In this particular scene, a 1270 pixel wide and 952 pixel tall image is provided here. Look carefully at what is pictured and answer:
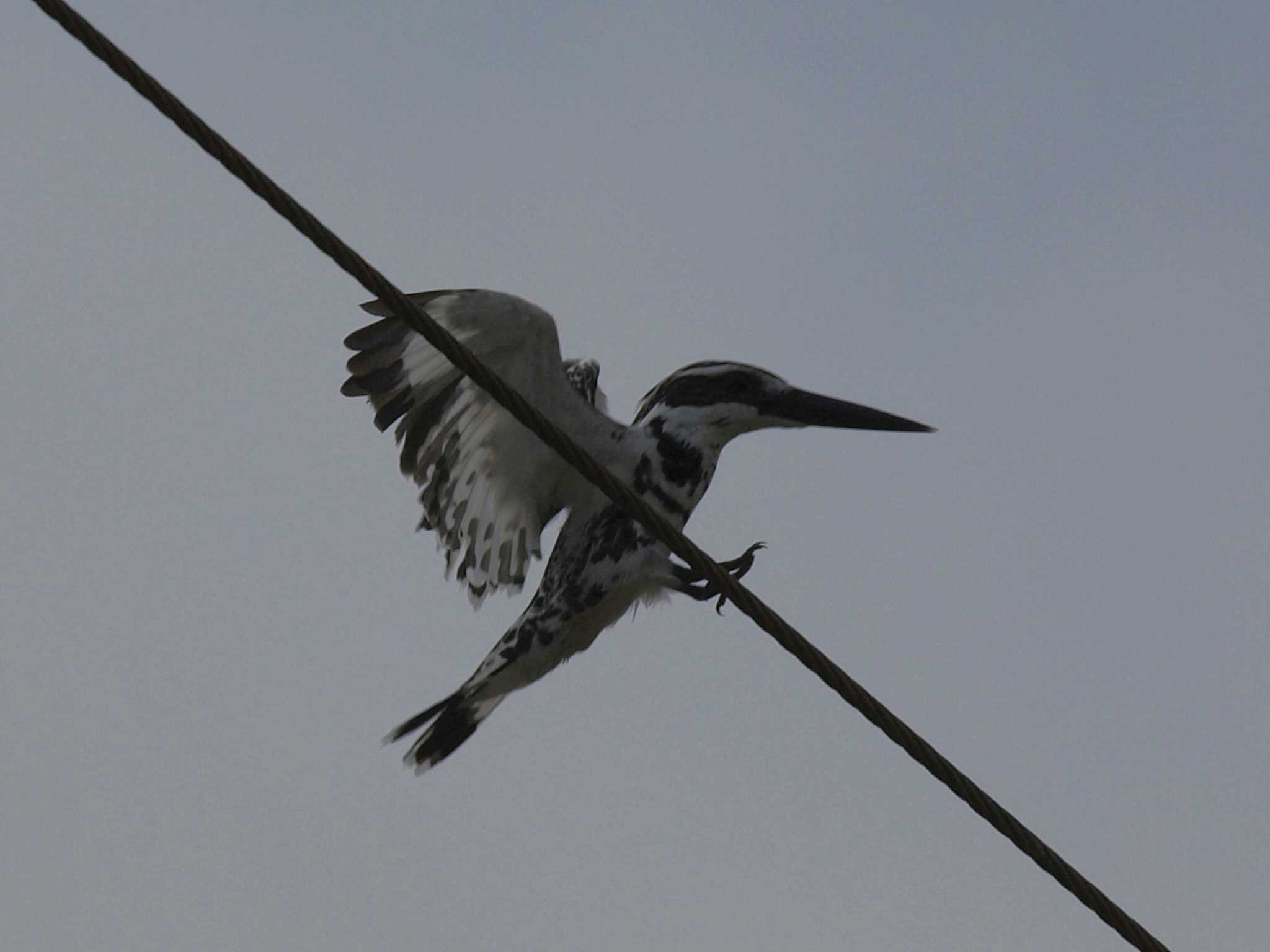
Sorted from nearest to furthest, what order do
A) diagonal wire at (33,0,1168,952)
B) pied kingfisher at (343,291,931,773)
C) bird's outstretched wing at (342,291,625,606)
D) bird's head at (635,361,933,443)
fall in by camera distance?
diagonal wire at (33,0,1168,952) → bird's outstretched wing at (342,291,625,606) → pied kingfisher at (343,291,931,773) → bird's head at (635,361,933,443)

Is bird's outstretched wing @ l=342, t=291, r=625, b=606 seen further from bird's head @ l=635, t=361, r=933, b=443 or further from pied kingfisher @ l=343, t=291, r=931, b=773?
bird's head @ l=635, t=361, r=933, b=443

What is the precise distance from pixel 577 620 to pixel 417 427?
0.65m

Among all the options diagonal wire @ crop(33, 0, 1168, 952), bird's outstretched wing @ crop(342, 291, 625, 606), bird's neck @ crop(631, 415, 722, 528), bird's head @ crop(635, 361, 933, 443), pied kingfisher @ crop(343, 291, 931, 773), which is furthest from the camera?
bird's head @ crop(635, 361, 933, 443)

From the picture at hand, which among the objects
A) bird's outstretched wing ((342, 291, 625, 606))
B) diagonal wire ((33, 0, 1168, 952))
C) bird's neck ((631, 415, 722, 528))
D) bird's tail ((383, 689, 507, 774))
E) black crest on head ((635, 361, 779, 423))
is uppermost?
black crest on head ((635, 361, 779, 423))

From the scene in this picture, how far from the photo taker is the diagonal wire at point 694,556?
9.08ft

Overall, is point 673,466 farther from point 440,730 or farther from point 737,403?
point 440,730

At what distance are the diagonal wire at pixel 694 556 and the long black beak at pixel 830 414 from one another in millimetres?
1746

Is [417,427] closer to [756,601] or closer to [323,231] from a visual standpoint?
[756,601]

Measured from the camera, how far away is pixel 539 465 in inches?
197

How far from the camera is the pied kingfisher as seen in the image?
15.8 feet

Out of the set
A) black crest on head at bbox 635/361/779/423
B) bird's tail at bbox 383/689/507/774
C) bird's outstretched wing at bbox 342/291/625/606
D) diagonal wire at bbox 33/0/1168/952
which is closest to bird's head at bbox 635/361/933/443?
black crest on head at bbox 635/361/779/423

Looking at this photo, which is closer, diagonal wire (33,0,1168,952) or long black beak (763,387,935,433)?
diagonal wire (33,0,1168,952)

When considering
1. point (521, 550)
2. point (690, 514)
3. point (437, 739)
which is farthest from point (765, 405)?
point (437, 739)

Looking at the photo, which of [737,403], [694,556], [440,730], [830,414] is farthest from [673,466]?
[694,556]
